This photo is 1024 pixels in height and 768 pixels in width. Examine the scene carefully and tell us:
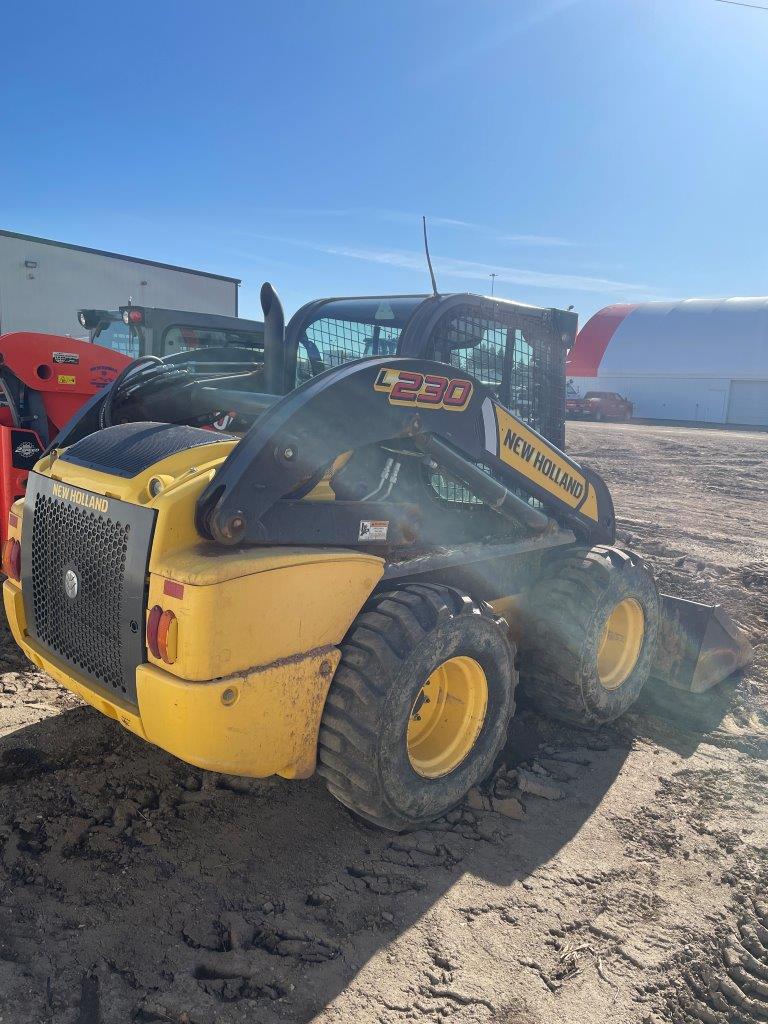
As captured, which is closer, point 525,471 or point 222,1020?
point 222,1020

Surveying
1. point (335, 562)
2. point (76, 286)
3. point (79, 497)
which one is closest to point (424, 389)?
point (335, 562)

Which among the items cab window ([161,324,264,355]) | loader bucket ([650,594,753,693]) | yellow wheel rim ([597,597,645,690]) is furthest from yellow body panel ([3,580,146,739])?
cab window ([161,324,264,355])

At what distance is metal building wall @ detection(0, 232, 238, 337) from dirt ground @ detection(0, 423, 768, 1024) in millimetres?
17390

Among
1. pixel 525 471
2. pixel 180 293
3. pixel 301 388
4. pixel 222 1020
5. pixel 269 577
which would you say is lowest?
pixel 222 1020

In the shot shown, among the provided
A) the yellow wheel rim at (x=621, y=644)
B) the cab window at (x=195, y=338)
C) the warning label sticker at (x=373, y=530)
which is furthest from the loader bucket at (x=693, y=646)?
the cab window at (x=195, y=338)

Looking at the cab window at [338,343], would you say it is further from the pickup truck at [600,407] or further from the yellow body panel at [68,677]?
the pickup truck at [600,407]

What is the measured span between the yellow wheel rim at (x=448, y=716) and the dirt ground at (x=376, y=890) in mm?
270

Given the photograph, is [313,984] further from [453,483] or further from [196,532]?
[453,483]

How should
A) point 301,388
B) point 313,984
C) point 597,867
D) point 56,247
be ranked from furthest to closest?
point 56,247
point 597,867
point 301,388
point 313,984

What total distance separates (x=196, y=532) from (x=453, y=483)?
1.54 metres

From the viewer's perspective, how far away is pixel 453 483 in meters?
3.79

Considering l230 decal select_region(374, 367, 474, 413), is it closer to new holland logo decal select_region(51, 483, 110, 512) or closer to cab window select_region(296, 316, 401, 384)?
cab window select_region(296, 316, 401, 384)

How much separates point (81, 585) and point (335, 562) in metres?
0.97

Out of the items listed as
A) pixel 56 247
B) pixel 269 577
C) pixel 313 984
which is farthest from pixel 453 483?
pixel 56 247
